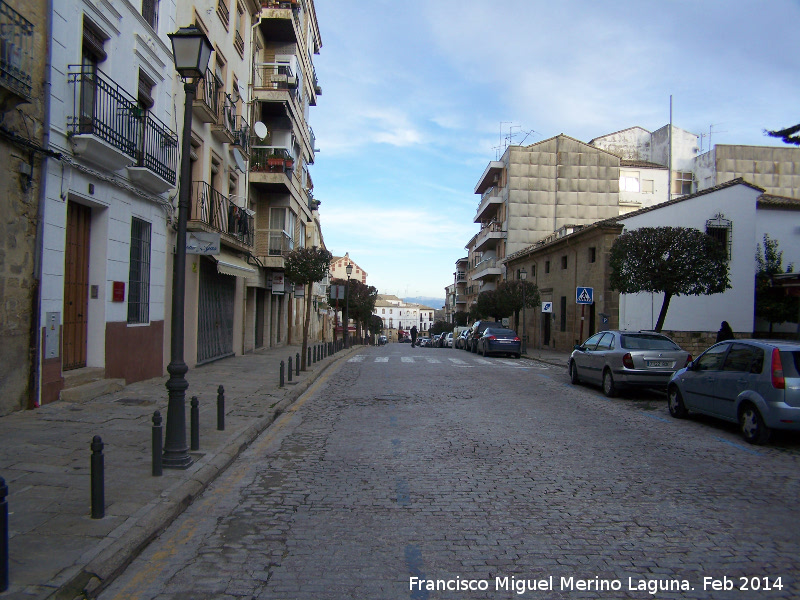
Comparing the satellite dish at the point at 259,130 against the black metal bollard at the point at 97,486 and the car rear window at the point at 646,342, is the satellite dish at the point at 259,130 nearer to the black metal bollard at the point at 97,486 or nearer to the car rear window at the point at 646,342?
the car rear window at the point at 646,342

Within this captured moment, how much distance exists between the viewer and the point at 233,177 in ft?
67.2

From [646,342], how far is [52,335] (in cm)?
1126

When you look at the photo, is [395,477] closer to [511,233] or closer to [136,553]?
[136,553]

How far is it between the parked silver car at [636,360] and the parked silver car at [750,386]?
2536mm

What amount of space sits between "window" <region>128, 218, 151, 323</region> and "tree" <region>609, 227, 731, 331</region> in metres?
13.5

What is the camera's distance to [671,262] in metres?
17.9

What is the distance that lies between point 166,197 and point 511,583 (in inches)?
484

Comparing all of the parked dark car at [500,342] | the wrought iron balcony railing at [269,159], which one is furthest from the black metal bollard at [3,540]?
the parked dark car at [500,342]

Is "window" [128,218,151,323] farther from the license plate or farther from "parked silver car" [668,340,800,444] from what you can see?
the license plate

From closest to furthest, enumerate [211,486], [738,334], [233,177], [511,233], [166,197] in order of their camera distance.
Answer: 1. [211,486]
2. [166,197]
3. [233,177]
4. [738,334]
5. [511,233]

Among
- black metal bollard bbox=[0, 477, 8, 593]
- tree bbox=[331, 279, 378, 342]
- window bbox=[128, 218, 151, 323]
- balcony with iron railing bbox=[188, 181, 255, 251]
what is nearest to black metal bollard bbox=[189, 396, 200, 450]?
black metal bollard bbox=[0, 477, 8, 593]

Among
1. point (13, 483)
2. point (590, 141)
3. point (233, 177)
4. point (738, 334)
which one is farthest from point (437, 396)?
point (590, 141)

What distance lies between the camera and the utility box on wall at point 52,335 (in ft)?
29.0

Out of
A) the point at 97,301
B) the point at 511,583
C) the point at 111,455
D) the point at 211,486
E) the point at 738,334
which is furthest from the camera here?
the point at 738,334
